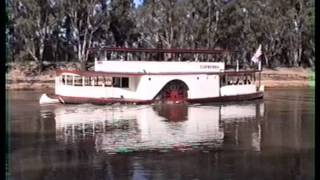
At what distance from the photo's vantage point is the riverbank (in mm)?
60700

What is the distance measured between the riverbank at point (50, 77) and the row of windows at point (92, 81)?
65.0ft

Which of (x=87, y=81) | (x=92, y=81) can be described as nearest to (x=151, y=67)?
(x=92, y=81)

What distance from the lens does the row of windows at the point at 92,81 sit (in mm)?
39188

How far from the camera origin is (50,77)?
63.2 metres

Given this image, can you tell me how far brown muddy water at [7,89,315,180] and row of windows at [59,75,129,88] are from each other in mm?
5222

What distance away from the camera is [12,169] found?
14.1m

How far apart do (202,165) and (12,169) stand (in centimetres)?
457

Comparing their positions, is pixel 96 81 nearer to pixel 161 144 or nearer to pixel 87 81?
pixel 87 81

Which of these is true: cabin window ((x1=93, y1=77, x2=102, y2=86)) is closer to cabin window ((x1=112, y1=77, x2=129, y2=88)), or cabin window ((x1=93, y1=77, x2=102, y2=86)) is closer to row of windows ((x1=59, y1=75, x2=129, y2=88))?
row of windows ((x1=59, y1=75, x2=129, y2=88))

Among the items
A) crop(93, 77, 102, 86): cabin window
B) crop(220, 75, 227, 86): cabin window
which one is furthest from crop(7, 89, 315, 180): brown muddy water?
crop(220, 75, 227, 86): cabin window

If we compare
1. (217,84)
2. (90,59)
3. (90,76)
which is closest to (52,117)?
(90,76)

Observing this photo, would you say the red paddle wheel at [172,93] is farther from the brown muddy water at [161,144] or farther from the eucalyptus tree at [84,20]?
the eucalyptus tree at [84,20]

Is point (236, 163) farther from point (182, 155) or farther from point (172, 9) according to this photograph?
point (172, 9)
